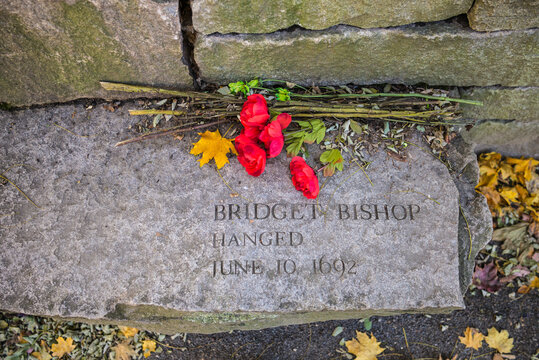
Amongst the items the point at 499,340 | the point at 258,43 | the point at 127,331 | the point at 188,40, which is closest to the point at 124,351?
the point at 127,331

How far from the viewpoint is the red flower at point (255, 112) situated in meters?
1.89

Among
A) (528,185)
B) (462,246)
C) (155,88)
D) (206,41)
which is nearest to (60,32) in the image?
→ (155,88)

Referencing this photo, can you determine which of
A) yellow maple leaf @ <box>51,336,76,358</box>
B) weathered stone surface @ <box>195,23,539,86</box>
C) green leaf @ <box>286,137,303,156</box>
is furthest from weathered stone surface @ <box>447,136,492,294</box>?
yellow maple leaf @ <box>51,336,76,358</box>

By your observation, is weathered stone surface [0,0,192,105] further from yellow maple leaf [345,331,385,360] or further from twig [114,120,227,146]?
yellow maple leaf [345,331,385,360]

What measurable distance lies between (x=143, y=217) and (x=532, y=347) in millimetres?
2707

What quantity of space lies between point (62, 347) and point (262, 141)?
1.89 m

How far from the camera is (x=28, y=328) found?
2.55m

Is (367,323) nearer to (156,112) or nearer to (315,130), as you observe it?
(315,130)

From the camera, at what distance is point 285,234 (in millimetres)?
2021

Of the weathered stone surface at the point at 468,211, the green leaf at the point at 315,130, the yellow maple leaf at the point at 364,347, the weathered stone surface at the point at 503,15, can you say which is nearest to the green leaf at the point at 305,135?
the green leaf at the point at 315,130

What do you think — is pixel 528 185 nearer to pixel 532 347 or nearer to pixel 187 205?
pixel 532 347

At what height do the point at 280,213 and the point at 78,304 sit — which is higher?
the point at 280,213

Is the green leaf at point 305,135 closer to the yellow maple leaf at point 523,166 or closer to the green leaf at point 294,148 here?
the green leaf at point 294,148

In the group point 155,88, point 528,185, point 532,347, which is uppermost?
point 155,88
